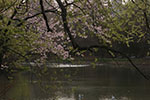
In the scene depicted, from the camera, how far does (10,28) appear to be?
714 cm

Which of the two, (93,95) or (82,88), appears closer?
(93,95)

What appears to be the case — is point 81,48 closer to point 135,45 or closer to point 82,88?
point 82,88

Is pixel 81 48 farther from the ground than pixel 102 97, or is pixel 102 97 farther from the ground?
pixel 81 48

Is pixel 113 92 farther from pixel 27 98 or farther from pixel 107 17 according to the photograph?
pixel 107 17

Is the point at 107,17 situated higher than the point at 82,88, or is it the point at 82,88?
the point at 107,17

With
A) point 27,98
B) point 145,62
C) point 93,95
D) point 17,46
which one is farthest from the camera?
point 145,62

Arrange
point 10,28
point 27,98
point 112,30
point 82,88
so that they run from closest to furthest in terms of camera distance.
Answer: point 112,30 < point 10,28 < point 27,98 < point 82,88

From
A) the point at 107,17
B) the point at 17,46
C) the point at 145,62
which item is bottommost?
the point at 145,62

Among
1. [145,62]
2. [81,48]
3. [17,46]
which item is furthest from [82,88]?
[145,62]

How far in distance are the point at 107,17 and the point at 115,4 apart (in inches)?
58.5

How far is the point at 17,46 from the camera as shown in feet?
26.9

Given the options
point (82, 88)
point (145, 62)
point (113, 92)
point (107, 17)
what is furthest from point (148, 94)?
point (145, 62)

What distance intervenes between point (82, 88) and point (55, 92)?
3019mm

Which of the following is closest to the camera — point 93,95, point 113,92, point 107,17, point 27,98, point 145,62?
point 107,17
